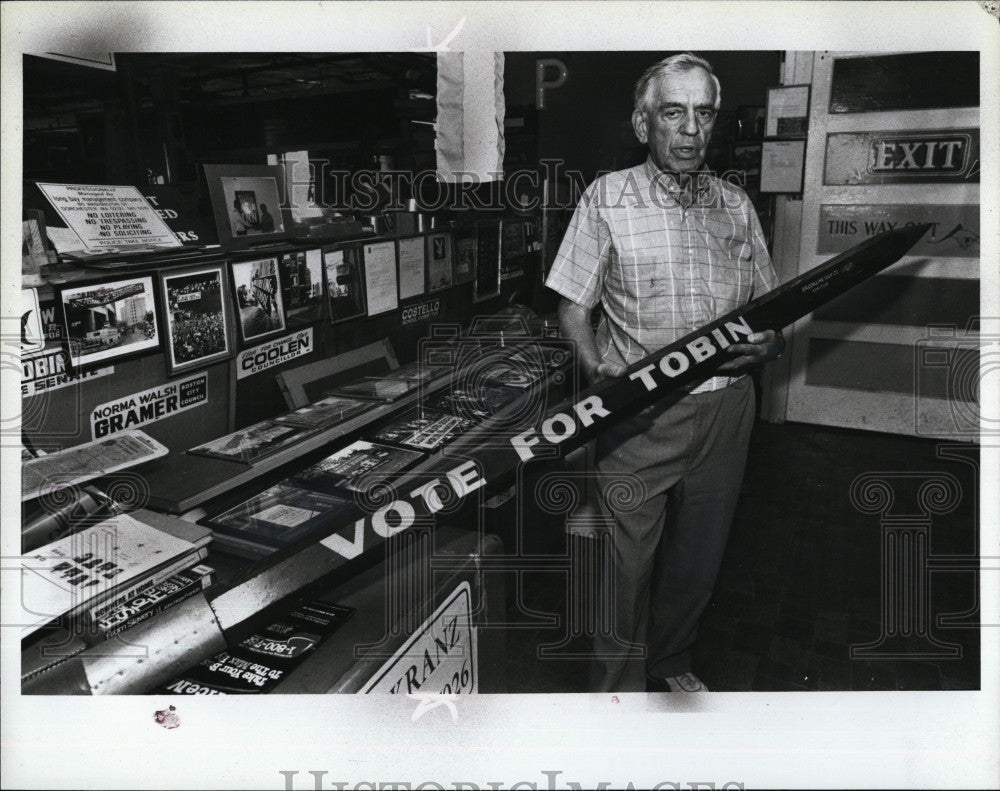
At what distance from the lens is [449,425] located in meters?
2.00

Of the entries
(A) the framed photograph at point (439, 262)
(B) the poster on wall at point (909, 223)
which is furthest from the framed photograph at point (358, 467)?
(B) the poster on wall at point (909, 223)

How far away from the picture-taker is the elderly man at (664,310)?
163 centimetres

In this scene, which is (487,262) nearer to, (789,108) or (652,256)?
(652,256)

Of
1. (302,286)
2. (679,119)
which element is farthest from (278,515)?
(679,119)

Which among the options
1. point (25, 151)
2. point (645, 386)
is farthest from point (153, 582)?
point (645, 386)

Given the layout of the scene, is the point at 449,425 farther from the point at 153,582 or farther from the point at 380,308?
the point at 153,582

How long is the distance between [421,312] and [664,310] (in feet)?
3.47

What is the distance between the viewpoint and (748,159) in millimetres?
3588

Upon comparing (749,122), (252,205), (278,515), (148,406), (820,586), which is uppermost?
(749,122)

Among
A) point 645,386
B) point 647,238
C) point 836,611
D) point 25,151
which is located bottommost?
point 836,611

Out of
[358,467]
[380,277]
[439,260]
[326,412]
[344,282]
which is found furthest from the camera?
[439,260]

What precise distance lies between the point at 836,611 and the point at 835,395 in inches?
65.8

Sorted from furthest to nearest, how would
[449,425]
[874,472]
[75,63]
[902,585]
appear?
[874,472]
[902,585]
[449,425]
[75,63]

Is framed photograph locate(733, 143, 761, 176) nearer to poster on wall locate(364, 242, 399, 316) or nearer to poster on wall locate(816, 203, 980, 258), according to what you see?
poster on wall locate(816, 203, 980, 258)
